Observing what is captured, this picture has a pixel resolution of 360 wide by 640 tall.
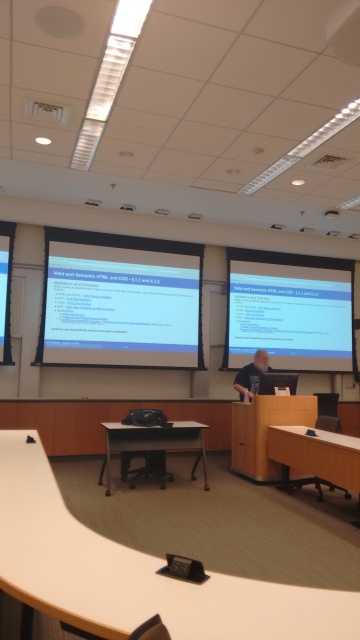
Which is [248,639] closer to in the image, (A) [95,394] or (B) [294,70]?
(B) [294,70]

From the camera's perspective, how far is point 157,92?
3.71 meters

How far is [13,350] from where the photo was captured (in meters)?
6.43

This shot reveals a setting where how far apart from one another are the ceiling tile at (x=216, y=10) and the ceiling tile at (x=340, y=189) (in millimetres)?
2796

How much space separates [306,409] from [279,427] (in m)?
0.49

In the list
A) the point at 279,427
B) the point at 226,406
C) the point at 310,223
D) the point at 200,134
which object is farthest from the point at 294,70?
the point at 226,406

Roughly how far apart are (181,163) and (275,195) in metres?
1.50

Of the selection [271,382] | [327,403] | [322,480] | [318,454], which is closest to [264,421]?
[271,382]

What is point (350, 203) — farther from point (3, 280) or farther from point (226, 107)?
point (3, 280)

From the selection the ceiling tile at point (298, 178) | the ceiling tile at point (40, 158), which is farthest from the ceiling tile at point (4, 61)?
the ceiling tile at point (298, 178)

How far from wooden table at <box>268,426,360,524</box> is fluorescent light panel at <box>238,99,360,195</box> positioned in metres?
2.80

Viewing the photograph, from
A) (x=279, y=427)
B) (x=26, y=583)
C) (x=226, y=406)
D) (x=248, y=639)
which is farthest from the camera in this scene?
(x=226, y=406)

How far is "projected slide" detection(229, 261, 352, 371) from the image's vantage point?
7.30 m

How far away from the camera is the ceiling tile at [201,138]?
4250 millimetres

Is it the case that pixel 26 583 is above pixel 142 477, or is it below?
above
